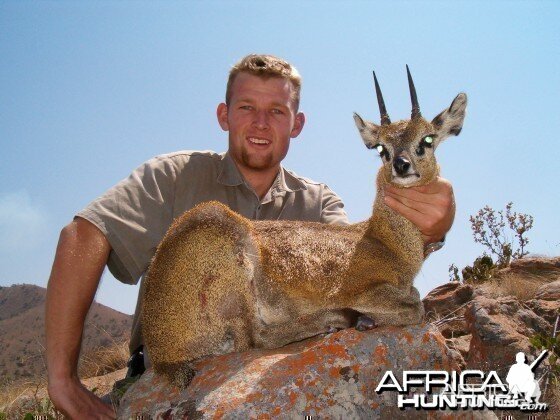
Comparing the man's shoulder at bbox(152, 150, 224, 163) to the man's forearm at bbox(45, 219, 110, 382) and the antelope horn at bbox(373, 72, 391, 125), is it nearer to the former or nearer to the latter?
the man's forearm at bbox(45, 219, 110, 382)

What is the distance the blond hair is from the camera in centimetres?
890

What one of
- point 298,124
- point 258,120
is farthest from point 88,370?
point 258,120

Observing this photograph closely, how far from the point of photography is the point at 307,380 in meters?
5.18

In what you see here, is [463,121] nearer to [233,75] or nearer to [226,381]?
[233,75]

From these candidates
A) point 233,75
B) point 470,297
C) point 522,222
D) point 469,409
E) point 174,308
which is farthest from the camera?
point 522,222

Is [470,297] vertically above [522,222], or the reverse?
[522,222]

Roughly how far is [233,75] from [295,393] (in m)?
5.92

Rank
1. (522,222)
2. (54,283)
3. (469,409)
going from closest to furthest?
(469,409) < (54,283) < (522,222)

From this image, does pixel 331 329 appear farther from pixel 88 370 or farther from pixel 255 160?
pixel 88 370

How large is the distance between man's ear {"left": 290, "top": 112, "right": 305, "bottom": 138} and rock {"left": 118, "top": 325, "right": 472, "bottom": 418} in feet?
16.5

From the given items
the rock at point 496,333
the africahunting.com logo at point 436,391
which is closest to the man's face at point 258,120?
the africahunting.com logo at point 436,391

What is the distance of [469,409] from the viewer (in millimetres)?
5418

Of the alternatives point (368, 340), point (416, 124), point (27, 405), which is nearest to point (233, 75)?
point (416, 124)

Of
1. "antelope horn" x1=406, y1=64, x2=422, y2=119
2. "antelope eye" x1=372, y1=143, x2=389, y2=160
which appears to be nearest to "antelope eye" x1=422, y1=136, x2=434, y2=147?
"antelope horn" x1=406, y1=64, x2=422, y2=119
